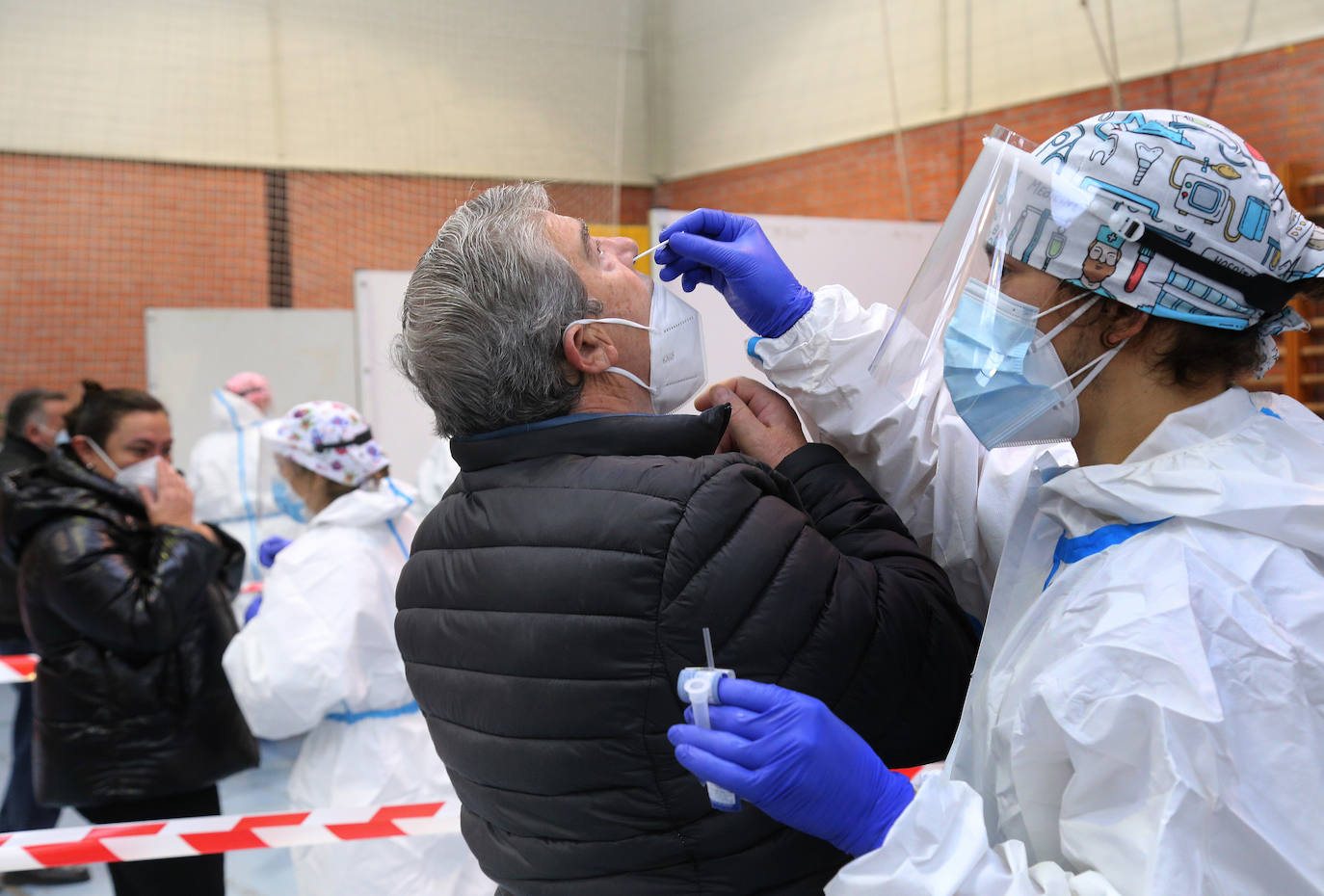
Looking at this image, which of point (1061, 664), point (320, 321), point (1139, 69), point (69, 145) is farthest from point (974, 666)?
point (69, 145)

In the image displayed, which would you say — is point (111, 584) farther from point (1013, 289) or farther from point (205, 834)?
point (1013, 289)

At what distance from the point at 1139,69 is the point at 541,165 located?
458 centimetres

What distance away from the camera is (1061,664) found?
106 centimetres

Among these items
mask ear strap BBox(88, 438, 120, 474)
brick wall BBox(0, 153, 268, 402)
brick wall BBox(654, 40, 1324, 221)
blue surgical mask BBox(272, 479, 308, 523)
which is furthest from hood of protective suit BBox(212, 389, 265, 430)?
brick wall BBox(654, 40, 1324, 221)

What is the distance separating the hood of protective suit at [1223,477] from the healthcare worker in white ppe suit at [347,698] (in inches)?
76.3

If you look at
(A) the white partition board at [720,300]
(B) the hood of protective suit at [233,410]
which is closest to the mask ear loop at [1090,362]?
(A) the white partition board at [720,300]

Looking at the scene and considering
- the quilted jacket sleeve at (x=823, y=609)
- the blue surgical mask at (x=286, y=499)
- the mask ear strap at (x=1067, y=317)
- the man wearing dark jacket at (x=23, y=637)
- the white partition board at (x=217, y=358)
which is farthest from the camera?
the white partition board at (x=217, y=358)

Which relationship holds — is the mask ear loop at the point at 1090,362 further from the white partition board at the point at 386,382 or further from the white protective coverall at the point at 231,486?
the white protective coverall at the point at 231,486

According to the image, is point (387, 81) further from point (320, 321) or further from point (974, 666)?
point (974, 666)

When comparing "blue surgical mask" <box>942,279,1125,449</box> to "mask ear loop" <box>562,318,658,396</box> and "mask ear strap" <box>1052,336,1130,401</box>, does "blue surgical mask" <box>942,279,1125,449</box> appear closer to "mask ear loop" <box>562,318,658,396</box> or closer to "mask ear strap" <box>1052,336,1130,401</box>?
"mask ear strap" <box>1052,336,1130,401</box>

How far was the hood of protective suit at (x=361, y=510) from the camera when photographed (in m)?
2.84

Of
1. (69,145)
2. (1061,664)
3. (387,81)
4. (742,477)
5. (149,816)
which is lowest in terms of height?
(149,816)

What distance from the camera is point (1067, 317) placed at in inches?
48.8

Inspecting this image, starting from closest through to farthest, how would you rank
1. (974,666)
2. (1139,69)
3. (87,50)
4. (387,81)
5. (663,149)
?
(974,666), (1139,69), (87,50), (387,81), (663,149)
